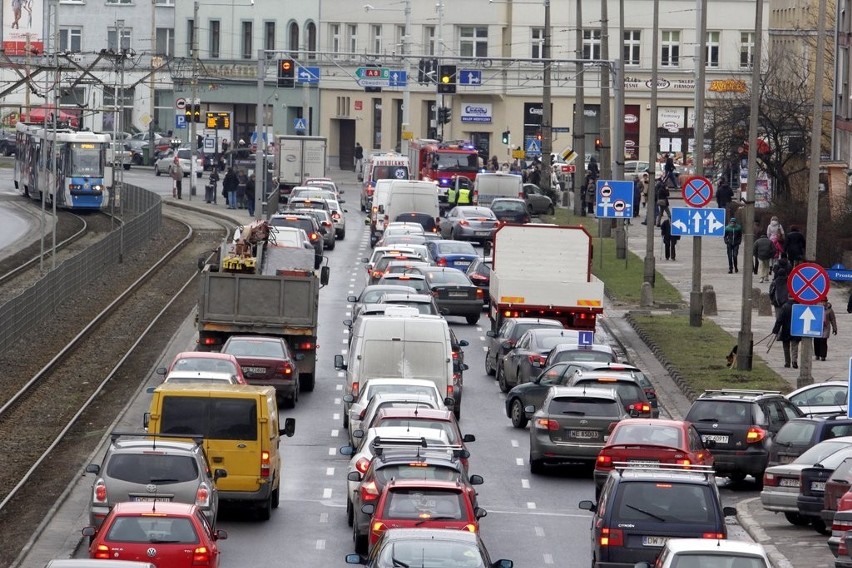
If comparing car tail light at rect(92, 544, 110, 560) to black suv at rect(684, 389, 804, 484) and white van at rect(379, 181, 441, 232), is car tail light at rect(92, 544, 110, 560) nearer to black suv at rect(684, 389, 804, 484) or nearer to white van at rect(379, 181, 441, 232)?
black suv at rect(684, 389, 804, 484)

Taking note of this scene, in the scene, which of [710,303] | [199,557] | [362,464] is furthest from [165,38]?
[199,557]

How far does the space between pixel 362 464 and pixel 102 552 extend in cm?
590

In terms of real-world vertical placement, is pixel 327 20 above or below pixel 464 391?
above

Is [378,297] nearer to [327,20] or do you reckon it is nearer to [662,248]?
[662,248]

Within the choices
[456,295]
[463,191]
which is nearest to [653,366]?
[456,295]

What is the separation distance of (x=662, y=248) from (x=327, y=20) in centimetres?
5141

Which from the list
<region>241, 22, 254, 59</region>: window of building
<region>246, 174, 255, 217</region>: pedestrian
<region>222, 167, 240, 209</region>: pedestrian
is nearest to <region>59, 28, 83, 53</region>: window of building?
<region>241, 22, 254, 59</region>: window of building

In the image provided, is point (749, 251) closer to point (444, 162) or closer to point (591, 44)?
point (444, 162)

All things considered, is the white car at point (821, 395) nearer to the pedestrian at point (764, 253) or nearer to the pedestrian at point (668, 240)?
the pedestrian at point (764, 253)

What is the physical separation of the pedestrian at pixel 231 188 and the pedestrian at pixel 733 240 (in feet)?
94.5

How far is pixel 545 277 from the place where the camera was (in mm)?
43938

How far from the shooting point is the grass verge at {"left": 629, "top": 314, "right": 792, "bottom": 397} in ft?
121

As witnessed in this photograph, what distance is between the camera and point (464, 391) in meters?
37.6

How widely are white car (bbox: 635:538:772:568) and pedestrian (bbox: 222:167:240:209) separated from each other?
2600 inches
